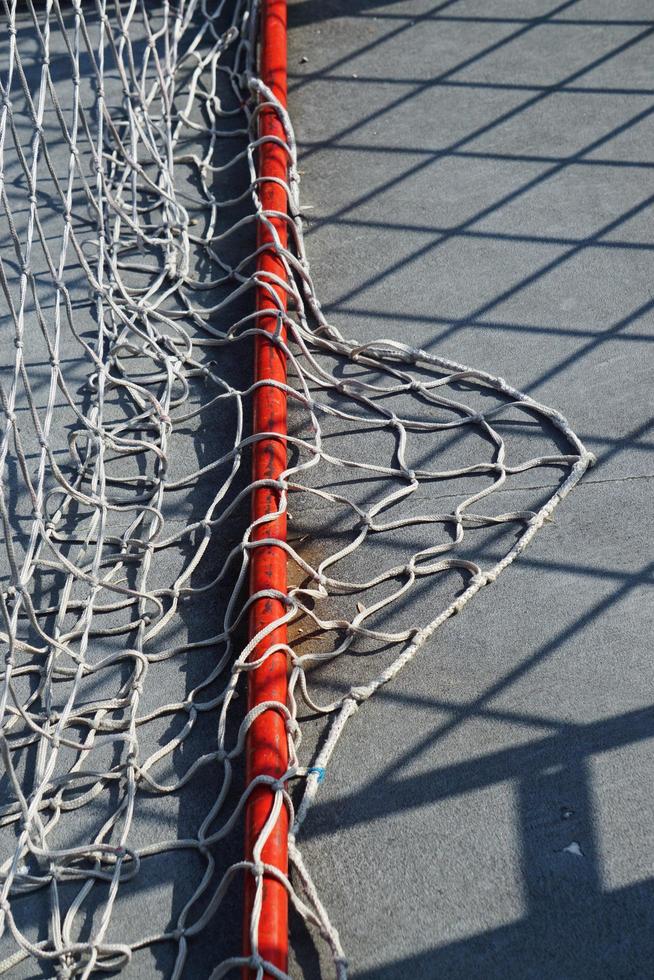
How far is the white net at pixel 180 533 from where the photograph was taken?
221cm

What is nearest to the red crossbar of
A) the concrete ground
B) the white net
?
the white net

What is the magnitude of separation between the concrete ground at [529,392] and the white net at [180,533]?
91mm

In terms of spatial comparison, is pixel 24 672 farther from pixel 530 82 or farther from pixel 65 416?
pixel 530 82

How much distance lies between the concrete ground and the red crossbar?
0.14 meters

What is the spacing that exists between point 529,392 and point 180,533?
0.98 metres

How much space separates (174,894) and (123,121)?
2.91m

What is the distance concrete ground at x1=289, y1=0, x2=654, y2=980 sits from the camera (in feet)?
6.93

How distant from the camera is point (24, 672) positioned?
2.58 m

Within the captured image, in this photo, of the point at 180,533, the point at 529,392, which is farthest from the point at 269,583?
the point at 529,392

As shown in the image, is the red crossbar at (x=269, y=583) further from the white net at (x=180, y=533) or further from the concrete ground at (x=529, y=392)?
the concrete ground at (x=529, y=392)

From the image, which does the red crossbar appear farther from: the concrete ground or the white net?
the concrete ground

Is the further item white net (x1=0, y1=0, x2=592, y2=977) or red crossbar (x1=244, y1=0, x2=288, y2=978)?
white net (x1=0, y1=0, x2=592, y2=977)

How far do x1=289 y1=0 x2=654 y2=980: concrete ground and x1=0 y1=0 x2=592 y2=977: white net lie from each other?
0.30 ft

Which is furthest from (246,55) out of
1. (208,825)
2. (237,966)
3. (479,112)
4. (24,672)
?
(237,966)
